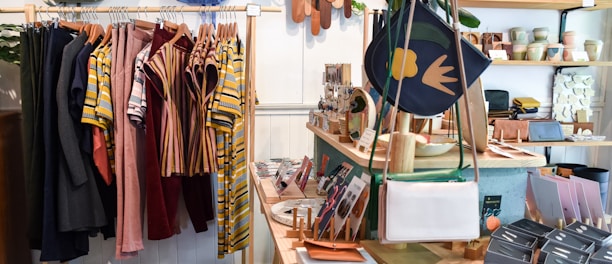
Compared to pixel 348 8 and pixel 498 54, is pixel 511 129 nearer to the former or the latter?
pixel 498 54

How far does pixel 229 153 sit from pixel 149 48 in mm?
631

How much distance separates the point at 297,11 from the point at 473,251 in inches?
74.2

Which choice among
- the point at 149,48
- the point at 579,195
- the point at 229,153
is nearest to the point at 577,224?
the point at 579,195

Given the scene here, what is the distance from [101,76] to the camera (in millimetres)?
2137

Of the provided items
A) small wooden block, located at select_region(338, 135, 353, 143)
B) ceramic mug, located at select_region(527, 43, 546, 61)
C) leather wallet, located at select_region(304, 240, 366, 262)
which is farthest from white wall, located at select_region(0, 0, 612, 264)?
leather wallet, located at select_region(304, 240, 366, 262)

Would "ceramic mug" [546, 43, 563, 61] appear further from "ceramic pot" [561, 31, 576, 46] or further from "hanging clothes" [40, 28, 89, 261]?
"hanging clothes" [40, 28, 89, 261]

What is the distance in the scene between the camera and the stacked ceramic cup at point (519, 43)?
2.84 m

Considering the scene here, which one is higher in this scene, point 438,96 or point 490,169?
point 438,96

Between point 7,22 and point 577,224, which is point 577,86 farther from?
point 7,22

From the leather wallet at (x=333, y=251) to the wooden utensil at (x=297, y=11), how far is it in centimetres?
181

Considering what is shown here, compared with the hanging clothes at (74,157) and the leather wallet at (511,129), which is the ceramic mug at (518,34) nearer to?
the leather wallet at (511,129)

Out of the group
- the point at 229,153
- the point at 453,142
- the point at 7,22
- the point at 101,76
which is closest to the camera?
the point at 453,142

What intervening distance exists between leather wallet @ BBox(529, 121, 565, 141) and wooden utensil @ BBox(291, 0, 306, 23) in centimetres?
151

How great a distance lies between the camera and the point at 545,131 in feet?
9.19
